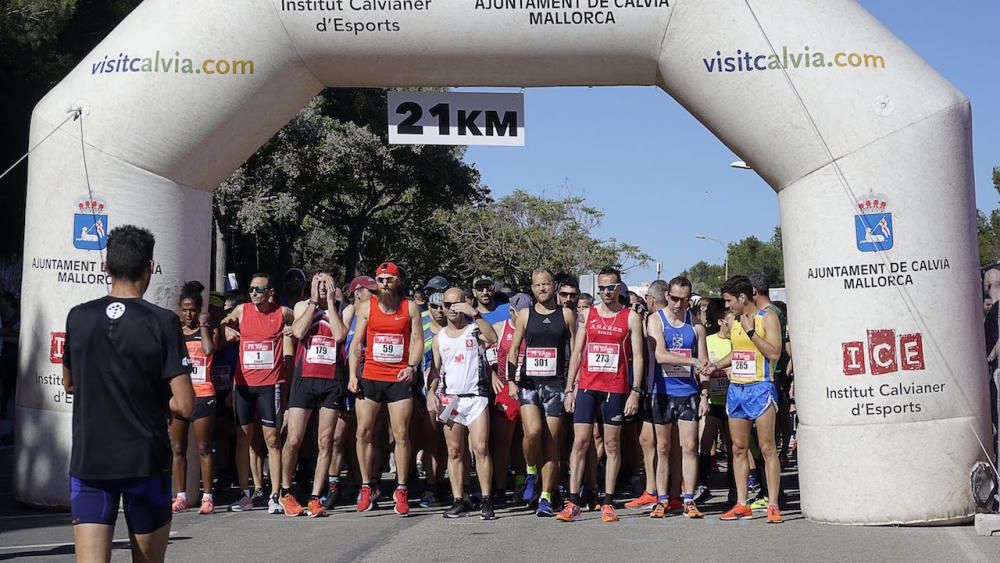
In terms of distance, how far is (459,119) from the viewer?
977 centimetres

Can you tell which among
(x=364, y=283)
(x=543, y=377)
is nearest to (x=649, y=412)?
(x=543, y=377)

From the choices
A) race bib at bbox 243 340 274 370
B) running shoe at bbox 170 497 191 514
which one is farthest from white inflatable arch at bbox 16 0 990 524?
running shoe at bbox 170 497 191 514

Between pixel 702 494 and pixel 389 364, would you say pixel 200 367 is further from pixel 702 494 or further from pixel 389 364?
pixel 702 494

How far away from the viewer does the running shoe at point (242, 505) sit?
10.1 meters

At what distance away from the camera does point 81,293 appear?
31.8ft

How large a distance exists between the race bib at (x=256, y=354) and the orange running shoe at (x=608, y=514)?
302 centimetres

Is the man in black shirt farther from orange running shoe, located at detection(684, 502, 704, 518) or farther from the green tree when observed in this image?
the green tree

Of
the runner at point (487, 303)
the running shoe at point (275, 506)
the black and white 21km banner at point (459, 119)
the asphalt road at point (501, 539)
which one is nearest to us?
the asphalt road at point (501, 539)

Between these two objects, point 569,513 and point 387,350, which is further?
point 387,350

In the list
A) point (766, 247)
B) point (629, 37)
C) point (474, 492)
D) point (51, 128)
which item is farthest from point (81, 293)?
point (766, 247)

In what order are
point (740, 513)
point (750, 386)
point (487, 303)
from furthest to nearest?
point (487, 303) → point (740, 513) → point (750, 386)

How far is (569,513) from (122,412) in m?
5.22

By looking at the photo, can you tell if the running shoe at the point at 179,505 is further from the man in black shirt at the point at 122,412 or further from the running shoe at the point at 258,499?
the man in black shirt at the point at 122,412

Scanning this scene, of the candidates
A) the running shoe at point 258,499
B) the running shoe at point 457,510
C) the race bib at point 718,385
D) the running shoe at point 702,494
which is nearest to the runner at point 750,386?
the race bib at point 718,385
